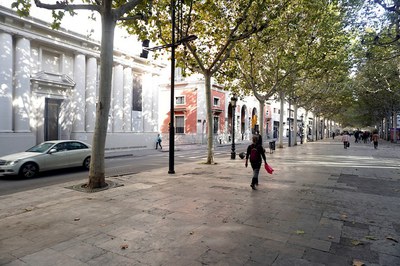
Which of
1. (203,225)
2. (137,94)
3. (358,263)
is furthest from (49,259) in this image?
(137,94)

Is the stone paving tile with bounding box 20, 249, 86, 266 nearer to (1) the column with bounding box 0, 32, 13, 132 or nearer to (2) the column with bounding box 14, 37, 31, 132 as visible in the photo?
(1) the column with bounding box 0, 32, 13, 132

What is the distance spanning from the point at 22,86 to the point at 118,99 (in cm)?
776

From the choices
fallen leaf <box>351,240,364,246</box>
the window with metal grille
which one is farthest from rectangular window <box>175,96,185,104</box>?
fallen leaf <box>351,240,364,246</box>

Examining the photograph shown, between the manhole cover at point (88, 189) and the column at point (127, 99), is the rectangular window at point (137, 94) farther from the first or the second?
the manhole cover at point (88, 189)

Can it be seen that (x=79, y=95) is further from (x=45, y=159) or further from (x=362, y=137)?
(x=362, y=137)

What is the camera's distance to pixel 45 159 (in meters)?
11.1

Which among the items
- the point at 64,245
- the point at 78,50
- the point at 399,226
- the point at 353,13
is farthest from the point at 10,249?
the point at 78,50

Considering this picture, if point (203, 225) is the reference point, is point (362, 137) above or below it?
above

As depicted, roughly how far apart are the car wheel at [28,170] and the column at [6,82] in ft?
23.4

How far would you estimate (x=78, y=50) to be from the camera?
20.3m

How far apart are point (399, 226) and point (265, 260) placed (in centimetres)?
315

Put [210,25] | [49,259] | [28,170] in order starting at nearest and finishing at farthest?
[49,259] → [28,170] → [210,25]

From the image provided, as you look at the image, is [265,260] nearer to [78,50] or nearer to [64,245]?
[64,245]

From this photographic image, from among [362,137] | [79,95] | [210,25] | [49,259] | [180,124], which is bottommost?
[49,259]
